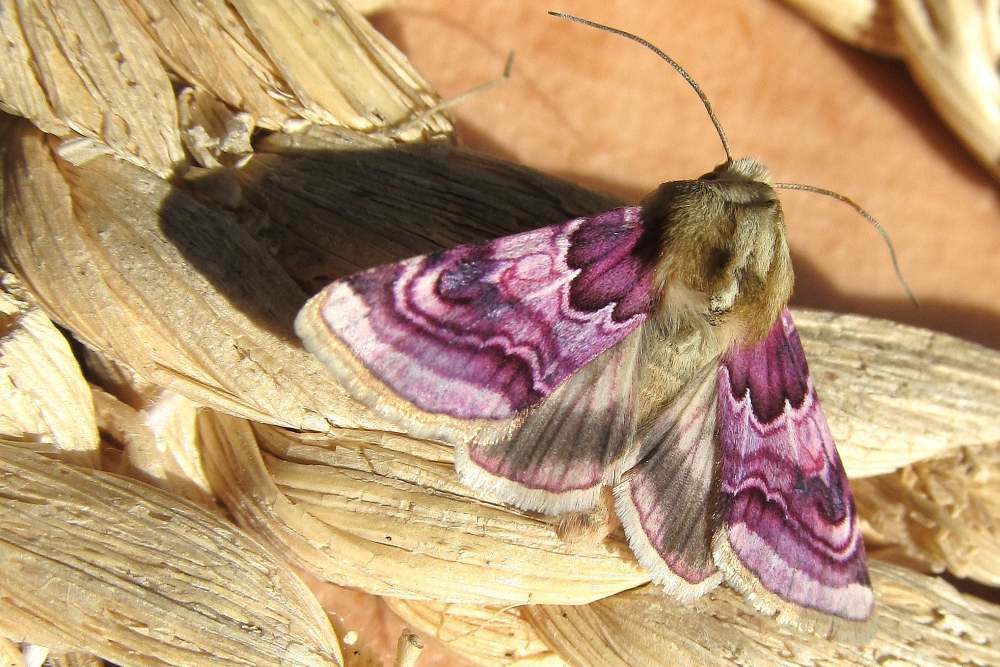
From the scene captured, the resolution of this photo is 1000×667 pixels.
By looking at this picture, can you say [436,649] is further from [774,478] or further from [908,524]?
[908,524]

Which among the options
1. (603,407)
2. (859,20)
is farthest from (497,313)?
(859,20)

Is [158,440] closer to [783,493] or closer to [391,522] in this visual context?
[391,522]

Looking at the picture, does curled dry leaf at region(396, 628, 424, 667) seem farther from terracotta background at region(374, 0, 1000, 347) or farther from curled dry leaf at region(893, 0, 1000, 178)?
curled dry leaf at region(893, 0, 1000, 178)

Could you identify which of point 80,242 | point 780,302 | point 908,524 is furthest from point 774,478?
point 80,242

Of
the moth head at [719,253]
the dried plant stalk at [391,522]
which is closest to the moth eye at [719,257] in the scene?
the moth head at [719,253]

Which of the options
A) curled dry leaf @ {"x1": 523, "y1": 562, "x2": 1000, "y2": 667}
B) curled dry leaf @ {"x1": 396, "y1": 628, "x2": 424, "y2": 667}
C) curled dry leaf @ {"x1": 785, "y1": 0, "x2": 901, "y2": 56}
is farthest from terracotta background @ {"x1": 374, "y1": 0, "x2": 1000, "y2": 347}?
curled dry leaf @ {"x1": 396, "y1": 628, "x2": 424, "y2": 667}

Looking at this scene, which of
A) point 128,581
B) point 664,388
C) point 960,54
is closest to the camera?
point 128,581
